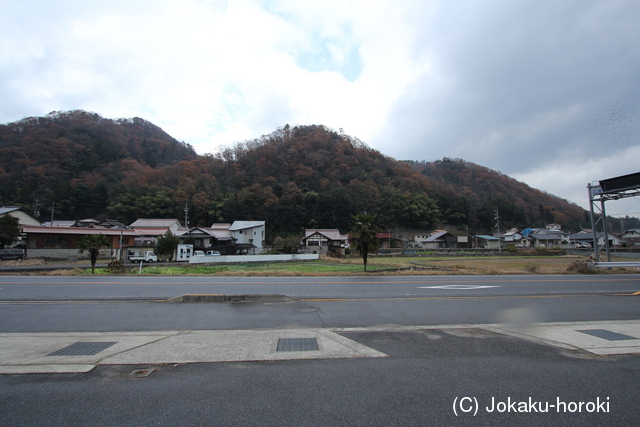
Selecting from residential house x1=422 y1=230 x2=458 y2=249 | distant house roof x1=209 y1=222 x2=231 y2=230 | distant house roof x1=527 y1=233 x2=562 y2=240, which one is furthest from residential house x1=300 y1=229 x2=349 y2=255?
distant house roof x1=527 y1=233 x2=562 y2=240

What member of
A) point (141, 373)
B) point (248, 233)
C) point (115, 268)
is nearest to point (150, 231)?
point (248, 233)

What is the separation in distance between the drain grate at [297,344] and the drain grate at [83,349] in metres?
2.89

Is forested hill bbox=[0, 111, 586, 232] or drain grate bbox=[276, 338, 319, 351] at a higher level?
forested hill bbox=[0, 111, 586, 232]

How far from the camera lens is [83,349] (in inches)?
210

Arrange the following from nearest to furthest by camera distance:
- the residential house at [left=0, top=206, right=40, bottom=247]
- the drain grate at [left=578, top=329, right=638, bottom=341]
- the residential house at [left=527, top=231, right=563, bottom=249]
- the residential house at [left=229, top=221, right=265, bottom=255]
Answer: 1. the drain grate at [left=578, top=329, right=638, bottom=341]
2. the residential house at [left=0, top=206, right=40, bottom=247]
3. the residential house at [left=229, top=221, right=265, bottom=255]
4. the residential house at [left=527, top=231, right=563, bottom=249]

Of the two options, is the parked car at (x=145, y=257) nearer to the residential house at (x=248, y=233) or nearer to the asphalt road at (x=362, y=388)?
the residential house at (x=248, y=233)

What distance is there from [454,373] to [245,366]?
2794 millimetres

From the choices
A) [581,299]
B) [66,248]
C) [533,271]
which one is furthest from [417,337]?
[66,248]

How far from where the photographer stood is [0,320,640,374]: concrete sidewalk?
4.76m

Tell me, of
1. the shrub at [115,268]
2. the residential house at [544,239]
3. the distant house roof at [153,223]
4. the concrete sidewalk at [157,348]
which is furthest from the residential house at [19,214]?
the residential house at [544,239]

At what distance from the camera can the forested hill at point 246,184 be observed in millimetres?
76438

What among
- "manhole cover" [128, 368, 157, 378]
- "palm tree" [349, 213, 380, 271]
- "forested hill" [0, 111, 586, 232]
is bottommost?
"manhole cover" [128, 368, 157, 378]

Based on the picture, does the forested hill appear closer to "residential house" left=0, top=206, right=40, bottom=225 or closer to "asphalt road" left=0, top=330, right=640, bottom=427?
"residential house" left=0, top=206, right=40, bottom=225

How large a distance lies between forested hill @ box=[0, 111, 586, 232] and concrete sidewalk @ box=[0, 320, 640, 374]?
70.5 m
